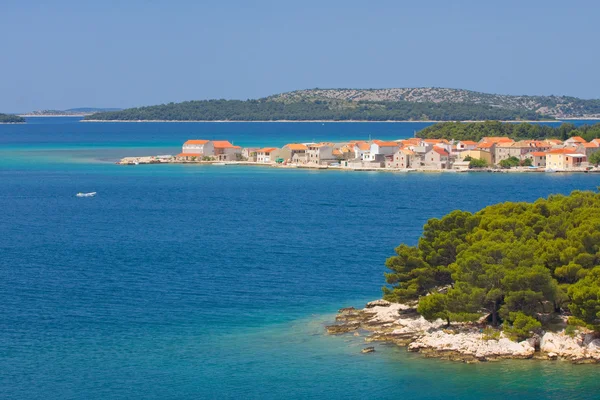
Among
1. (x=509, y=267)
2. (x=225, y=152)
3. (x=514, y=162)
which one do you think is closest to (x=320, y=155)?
(x=225, y=152)

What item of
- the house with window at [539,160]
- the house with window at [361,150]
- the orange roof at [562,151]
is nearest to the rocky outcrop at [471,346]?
the orange roof at [562,151]

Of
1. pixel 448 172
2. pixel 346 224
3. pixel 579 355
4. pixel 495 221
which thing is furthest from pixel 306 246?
pixel 448 172

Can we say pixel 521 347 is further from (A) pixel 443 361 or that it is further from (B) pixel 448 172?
(B) pixel 448 172

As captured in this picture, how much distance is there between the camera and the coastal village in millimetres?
84419

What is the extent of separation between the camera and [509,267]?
82.6 ft

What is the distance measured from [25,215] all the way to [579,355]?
3646 centimetres

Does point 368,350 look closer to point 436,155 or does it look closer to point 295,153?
point 436,155

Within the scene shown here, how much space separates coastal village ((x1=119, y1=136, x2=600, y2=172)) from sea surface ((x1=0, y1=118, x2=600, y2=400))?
1999 cm

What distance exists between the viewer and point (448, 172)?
83375 millimetres

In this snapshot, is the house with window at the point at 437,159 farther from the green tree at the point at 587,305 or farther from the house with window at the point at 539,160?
the green tree at the point at 587,305

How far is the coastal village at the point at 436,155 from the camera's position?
8442cm

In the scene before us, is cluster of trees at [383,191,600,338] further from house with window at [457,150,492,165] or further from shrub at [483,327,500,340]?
house with window at [457,150,492,165]

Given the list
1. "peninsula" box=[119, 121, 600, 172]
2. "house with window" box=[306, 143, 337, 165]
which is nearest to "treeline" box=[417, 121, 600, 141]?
"peninsula" box=[119, 121, 600, 172]

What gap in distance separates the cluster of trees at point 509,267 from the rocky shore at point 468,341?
1.28 ft
